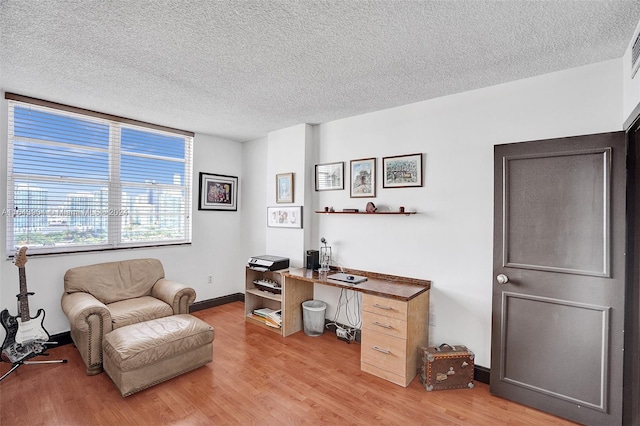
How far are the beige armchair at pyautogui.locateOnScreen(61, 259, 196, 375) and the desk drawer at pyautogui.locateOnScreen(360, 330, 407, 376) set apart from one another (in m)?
1.88

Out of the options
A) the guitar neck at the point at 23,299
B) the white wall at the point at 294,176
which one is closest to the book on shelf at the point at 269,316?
→ the white wall at the point at 294,176

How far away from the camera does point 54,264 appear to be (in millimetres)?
3166

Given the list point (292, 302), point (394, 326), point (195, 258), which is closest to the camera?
point (394, 326)

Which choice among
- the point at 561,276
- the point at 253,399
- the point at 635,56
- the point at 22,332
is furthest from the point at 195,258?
the point at 635,56

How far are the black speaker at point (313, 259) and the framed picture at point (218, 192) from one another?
1751 mm

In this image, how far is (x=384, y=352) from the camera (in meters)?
2.64

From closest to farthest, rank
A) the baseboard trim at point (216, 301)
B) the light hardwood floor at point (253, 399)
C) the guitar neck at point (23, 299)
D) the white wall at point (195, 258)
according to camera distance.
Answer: the light hardwood floor at point (253, 399) < the guitar neck at point (23, 299) < the white wall at point (195, 258) < the baseboard trim at point (216, 301)

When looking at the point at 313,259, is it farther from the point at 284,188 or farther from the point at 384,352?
the point at 384,352

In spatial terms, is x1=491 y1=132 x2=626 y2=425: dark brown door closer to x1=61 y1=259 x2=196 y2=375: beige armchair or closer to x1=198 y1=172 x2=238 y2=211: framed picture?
x1=61 y1=259 x2=196 y2=375: beige armchair

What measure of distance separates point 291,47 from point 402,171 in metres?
1.67

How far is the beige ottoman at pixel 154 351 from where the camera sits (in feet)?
7.55

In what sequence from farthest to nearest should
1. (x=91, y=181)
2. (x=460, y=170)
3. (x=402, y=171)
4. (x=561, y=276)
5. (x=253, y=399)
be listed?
1. (x=91, y=181)
2. (x=402, y=171)
3. (x=460, y=170)
4. (x=253, y=399)
5. (x=561, y=276)

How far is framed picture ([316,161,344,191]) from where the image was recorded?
3.65m

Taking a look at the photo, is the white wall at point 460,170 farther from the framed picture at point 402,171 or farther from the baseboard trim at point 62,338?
the baseboard trim at point 62,338
